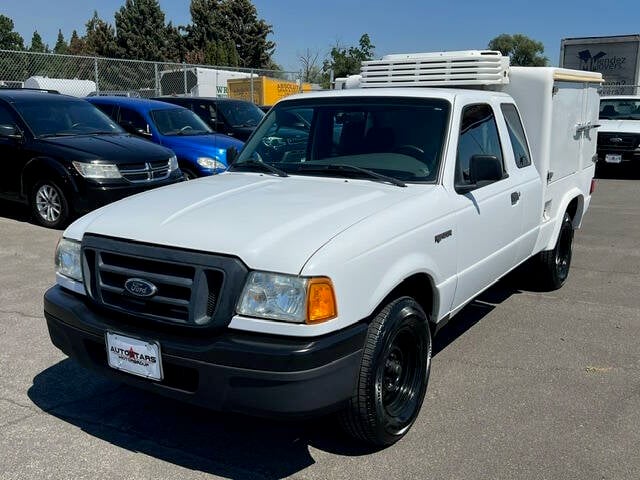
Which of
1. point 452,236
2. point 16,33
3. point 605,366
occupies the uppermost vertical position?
point 16,33

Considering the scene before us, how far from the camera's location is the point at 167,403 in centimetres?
385

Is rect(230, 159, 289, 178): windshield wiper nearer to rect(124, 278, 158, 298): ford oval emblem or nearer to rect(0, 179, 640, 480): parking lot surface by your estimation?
rect(124, 278, 158, 298): ford oval emblem

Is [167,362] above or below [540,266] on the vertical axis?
above

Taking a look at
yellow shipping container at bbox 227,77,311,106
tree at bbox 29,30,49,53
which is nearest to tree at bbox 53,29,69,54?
tree at bbox 29,30,49,53

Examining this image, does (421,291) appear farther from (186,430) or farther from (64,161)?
(64,161)

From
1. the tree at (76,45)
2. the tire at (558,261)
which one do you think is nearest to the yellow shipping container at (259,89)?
the tire at (558,261)

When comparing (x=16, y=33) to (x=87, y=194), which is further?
(x=16, y=33)

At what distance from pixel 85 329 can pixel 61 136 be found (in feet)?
20.4

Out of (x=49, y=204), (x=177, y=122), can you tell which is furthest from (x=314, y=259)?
(x=177, y=122)

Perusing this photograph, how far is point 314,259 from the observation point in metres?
2.76

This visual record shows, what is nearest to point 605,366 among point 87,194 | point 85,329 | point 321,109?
point 321,109

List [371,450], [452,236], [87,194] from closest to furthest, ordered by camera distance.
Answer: [371,450] < [452,236] < [87,194]

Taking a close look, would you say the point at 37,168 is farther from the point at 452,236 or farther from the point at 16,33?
the point at 16,33

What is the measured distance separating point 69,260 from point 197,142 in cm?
745
